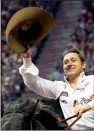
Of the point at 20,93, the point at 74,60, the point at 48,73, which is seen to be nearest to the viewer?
the point at 74,60

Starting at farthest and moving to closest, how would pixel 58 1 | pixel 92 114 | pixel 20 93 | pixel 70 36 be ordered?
pixel 58 1 < pixel 70 36 < pixel 20 93 < pixel 92 114

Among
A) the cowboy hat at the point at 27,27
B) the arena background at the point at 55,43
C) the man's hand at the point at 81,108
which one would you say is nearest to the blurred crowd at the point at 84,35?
the arena background at the point at 55,43

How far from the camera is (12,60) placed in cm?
1083

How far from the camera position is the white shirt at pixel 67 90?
113 inches

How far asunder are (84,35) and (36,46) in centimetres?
122

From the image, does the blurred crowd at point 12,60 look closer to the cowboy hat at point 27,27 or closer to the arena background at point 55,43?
the arena background at point 55,43

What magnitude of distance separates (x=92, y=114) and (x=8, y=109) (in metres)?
0.59

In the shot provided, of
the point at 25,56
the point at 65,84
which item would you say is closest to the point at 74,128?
the point at 65,84

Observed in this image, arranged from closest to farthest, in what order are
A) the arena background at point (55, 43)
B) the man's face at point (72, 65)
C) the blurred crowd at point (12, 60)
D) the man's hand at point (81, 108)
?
the man's hand at point (81, 108)
the man's face at point (72, 65)
the blurred crowd at point (12, 60)
the arena background at point (55, 43)

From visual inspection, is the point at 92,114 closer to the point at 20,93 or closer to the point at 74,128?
the point at 74,128

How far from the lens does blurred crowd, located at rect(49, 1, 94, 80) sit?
34.9 feet

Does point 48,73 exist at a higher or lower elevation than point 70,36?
lower

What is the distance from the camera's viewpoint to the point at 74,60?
3.09 meters

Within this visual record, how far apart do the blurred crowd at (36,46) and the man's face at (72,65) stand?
6.13m
